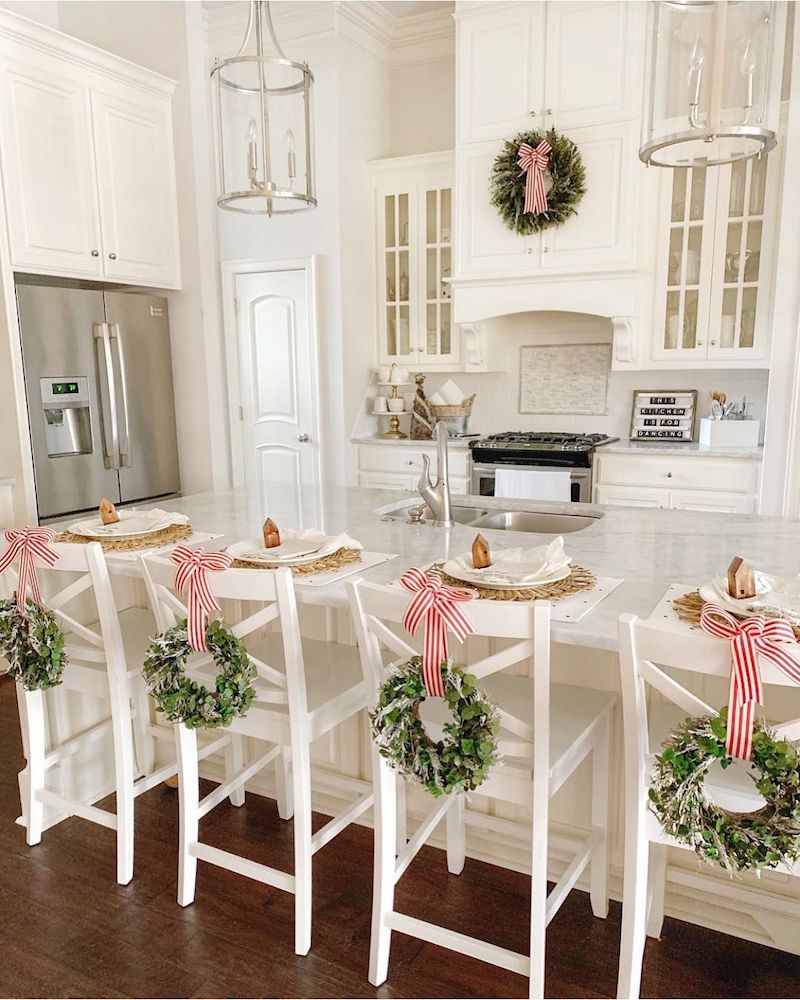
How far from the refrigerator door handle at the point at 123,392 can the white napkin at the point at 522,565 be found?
99.2 inches

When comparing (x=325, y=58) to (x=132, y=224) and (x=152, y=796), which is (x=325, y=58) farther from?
(x=152, y=796)

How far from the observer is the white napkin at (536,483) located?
4090 mm

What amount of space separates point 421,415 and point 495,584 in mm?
3236

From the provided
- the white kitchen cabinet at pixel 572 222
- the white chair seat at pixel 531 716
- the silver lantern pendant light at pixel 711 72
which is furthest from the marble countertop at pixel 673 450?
the white chair seat at pixel 531 716

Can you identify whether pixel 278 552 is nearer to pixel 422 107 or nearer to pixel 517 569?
pixel 517 569

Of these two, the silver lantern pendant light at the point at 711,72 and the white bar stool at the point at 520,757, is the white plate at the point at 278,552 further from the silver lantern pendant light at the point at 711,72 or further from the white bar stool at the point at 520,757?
the silver lantern pendant light at the point at 711,72

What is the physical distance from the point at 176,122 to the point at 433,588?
137 inches

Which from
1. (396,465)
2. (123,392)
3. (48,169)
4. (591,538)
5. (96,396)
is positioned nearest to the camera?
(591,538)

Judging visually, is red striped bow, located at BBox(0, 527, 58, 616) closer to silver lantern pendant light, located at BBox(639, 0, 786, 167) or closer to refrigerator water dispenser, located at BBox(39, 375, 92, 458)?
refrigerator water dispenser, located at BBox(39, 375, 92, 458)

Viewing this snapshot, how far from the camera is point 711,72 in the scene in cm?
168

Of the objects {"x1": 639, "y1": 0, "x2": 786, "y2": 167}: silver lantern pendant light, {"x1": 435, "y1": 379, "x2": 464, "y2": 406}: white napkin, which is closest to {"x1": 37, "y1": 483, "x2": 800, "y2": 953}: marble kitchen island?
{"x1": 639, "y1": 0, "x2": 786, "y2": 167}: silver lantern pendant light

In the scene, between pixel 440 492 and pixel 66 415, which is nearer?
pixel 440 492

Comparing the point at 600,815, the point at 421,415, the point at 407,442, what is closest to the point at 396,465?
the point at 407,442

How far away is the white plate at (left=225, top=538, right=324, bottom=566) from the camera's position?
6.39ft
